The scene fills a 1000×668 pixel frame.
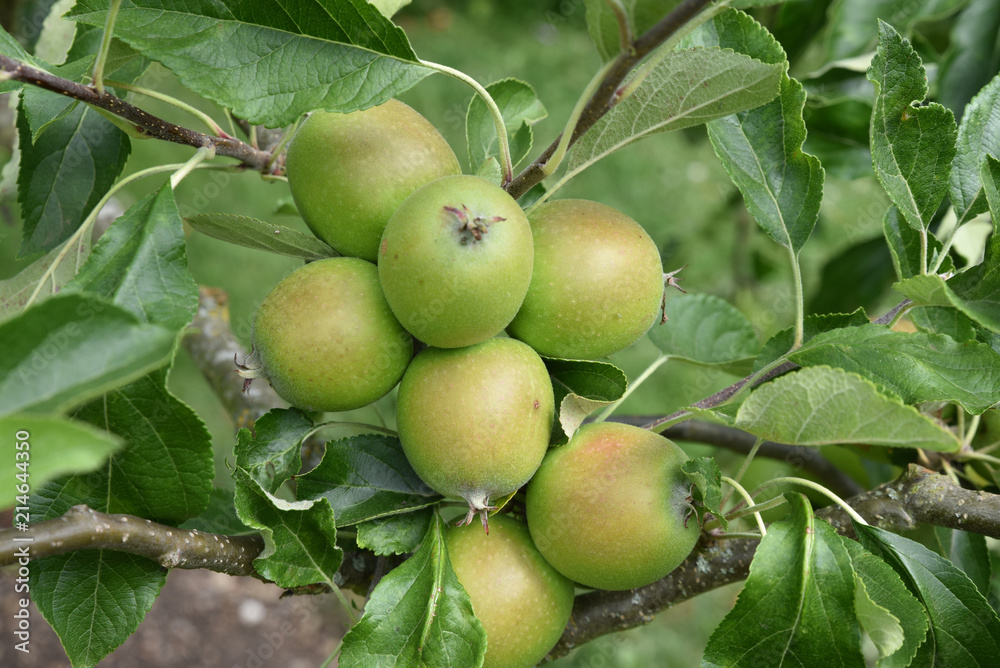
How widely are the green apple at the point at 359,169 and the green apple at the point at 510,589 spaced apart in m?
0.47

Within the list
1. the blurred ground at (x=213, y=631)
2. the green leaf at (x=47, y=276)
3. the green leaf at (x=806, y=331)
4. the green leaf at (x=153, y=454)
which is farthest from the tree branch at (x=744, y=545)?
the blurred ground at (x=213, y=631)

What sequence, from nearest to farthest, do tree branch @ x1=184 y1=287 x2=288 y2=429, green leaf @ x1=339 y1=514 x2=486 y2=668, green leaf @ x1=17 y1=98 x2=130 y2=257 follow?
1. green leaf @ x1=339 y1=514 x2=486 y2=668
2. green leaf @ x1=17 y1=98 x2=130 y2=257
3. tree branch @ x1=184 y1=287 x2=288 y2=429

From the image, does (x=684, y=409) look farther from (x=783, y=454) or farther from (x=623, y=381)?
(x=783, y=454)

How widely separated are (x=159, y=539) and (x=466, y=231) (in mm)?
593

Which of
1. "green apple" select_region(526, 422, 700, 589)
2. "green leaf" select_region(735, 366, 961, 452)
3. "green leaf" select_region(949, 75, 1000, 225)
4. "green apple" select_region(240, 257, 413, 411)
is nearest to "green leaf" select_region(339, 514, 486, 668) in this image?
"green apple" select_region(526, 422, 700, 589)

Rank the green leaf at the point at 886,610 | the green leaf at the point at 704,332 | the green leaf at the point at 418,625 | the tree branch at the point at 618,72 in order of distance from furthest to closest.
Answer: the green leaf at the point at 704,332
the green leaf at the point at 418,625
the green leaf at the point at 886,610
the tree branch at the point at 618,72

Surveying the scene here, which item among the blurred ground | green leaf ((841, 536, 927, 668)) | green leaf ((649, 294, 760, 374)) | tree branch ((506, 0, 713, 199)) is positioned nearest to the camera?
tree branch ((506, 0, 713, 199))

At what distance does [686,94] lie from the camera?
3.36 feet

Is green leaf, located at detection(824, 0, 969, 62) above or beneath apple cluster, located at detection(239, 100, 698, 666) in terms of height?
above

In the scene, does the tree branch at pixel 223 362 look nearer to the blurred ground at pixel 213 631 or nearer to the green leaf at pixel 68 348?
the green leaf at pixel 68 348

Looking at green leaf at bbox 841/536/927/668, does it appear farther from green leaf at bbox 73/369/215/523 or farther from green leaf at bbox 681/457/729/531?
green leaf at bbox 73/369/215/523

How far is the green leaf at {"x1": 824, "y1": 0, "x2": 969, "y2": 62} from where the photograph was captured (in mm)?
1944

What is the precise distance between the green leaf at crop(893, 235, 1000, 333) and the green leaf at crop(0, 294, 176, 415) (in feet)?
3.14

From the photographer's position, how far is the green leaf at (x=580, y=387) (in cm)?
111
